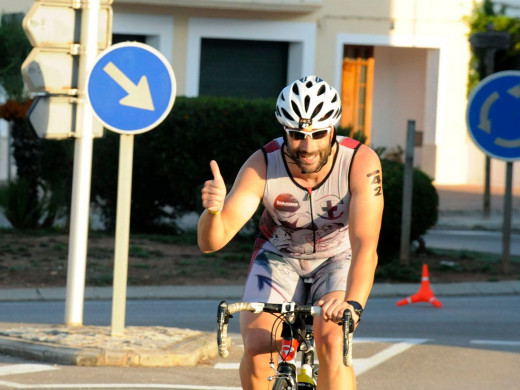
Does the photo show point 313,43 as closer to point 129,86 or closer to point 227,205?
point 129,86

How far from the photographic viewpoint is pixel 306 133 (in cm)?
505

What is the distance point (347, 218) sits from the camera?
5.46 meters

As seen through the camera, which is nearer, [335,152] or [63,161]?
[335,152]

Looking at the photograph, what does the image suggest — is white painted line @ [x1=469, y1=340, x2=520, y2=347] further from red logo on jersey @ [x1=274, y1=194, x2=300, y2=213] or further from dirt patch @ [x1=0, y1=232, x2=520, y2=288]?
red logo on jersey @ [x1=274, y1=194, x2=300, y2=213]

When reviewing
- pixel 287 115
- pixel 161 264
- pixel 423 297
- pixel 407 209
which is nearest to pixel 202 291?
pixel 161 264

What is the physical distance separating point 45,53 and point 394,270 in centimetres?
600

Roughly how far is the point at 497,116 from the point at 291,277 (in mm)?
8710

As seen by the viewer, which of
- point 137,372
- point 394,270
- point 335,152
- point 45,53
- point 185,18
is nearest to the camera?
point 335,152

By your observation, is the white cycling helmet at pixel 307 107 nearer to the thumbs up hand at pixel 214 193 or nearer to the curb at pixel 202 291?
the thumbs up hand at pixel 214 193

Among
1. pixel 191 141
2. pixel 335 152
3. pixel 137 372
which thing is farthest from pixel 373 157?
pixel 191 141

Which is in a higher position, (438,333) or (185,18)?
(185,18)

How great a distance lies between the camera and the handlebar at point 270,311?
4562 mm

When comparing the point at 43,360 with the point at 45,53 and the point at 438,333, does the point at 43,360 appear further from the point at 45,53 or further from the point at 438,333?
the point at 438,333

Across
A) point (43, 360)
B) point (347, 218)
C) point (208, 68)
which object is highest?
point (208, 68)
